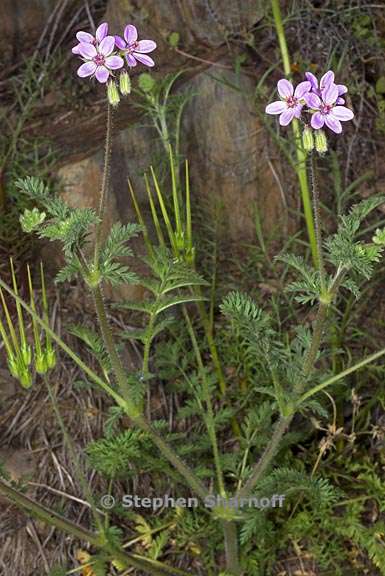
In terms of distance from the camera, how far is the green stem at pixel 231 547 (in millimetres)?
3006

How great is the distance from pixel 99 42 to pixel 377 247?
948 millimetres

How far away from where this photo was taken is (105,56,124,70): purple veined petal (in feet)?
7.50

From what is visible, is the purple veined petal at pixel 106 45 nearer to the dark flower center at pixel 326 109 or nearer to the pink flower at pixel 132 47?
the pink flower at pixel 132 47

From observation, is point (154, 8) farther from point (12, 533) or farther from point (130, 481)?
point (12, 533)

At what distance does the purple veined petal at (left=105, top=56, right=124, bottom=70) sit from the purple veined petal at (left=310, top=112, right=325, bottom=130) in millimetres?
539

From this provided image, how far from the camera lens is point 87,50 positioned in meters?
2.30

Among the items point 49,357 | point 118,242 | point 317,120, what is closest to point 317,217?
point 317,120

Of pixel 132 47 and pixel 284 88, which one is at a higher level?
pixel 132 47

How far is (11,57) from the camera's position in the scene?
4207 millimetres

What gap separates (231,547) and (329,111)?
160 centimetres

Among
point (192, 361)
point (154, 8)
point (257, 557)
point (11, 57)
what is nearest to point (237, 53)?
point (154, 8)

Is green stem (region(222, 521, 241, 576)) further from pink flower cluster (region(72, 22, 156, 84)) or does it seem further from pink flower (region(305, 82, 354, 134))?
pink flower cluster (region(72, 22, 156, 84))

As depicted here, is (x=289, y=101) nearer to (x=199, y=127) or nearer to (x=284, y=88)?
(x=284, y=88)

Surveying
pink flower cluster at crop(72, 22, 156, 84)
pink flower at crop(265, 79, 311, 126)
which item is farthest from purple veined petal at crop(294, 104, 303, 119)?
pink flower cluster at crop(72, 22, 156, 84)
